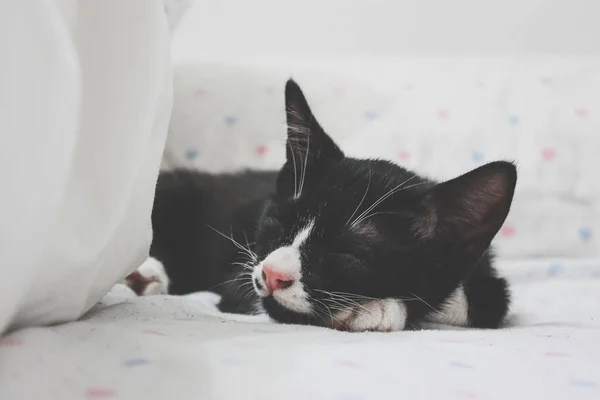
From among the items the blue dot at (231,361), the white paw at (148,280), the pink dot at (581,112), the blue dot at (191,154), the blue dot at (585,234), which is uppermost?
the pink dot at (581,112)

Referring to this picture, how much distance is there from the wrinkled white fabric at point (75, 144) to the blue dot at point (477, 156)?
1.01 metres

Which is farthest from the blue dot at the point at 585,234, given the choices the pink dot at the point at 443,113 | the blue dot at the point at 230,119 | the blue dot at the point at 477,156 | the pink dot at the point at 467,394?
the pink dot at the point at 467,394

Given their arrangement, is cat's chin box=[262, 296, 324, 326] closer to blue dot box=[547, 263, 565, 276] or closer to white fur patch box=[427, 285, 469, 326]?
white fur patch box=[427, 285, 469, 326]

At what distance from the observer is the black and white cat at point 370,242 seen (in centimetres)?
84

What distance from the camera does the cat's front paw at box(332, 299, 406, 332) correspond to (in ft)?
2.76

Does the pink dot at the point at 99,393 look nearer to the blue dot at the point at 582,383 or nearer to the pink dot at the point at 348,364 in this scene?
the pink dot at the point at 348,364

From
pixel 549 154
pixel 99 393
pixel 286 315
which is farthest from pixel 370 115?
pixel 99 393

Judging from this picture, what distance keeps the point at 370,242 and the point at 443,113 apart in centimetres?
88

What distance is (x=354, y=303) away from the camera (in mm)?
839

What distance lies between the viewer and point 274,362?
549 mm

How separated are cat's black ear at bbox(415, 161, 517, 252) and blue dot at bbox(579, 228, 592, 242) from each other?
73 cm

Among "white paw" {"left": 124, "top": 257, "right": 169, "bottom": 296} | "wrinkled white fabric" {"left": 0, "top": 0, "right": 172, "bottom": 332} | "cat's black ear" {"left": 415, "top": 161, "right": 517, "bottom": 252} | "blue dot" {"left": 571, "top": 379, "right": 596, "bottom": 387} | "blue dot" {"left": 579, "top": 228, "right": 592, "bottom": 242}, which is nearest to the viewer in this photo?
"wrinkled white fabric" {"left": 0, "top": 0, "right": 172, "bottom": 332}

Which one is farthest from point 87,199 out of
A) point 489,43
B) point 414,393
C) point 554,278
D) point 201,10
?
point 489,43

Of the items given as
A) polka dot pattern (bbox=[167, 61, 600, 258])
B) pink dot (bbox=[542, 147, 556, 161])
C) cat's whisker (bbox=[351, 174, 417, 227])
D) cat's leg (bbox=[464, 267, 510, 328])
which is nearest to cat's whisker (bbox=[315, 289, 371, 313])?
cat's whisker (bbox=[351, 174, 417, 227])
